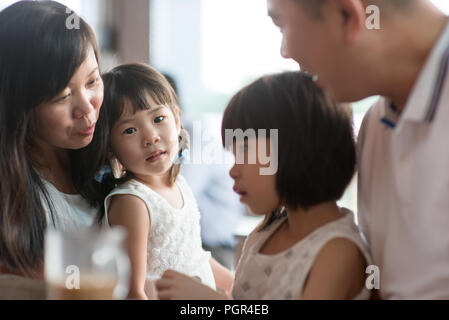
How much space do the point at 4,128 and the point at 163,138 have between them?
1.00 ft

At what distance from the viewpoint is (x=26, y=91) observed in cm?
101

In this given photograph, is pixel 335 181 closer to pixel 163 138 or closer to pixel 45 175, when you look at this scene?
pixel 163 138

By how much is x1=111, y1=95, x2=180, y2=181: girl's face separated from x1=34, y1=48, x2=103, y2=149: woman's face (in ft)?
0.22

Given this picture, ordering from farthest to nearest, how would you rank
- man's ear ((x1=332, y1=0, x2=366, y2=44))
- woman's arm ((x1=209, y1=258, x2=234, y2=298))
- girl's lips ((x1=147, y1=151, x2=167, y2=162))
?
woman's arm ((x1=209, y1=258, x2=234, y2=298)) → girl's lips ((x1=147, y1=151, x2=167, y2=162)) → man's ear ((x1=332, y1=0, x2=366, y2=44))

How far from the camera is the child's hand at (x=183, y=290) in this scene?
765 mm

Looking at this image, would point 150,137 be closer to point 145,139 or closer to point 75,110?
point 145,139

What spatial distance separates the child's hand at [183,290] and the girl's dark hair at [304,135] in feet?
→ 0.62

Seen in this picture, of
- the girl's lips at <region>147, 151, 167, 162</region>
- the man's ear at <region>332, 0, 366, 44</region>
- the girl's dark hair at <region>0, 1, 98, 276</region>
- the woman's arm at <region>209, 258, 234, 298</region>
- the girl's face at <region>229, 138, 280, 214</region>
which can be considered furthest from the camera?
the woman's arm at <region>209, 258, 234, 298</region>

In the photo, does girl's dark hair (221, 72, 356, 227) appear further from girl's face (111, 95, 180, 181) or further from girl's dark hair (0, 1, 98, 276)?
girl's dark hair (0, 1, 98, 276)

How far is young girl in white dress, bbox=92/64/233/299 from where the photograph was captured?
1.05m

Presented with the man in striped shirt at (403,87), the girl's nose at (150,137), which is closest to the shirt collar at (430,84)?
the man in striped shirt at (403,87)

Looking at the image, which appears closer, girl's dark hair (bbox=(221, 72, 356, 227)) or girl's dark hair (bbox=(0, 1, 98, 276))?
girl's dark hair (bbox=(221, 72, 356, 227))

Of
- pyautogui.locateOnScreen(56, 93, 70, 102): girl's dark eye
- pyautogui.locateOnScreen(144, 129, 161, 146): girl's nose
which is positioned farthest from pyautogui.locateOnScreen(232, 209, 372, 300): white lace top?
pyautogui.locateOnScreen(56, 93, 70, 102): girl's dark eye

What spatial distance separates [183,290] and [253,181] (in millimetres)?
197
